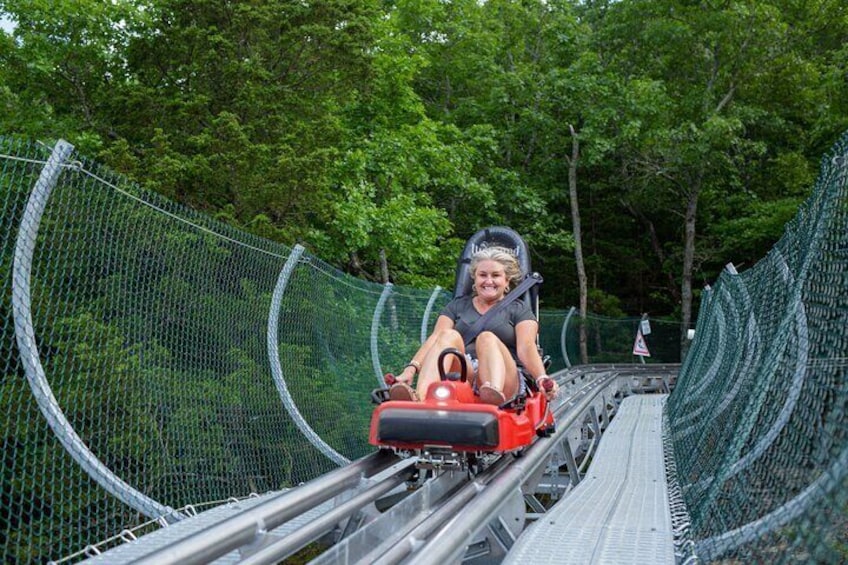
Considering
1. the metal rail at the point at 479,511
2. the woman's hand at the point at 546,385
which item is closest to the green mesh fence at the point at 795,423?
the metal rail at the point at 479,511

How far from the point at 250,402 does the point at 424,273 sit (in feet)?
47.5

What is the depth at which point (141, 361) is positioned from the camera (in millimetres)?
3928

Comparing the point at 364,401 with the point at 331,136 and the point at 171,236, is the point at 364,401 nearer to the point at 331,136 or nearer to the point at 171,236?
the point at 171,236

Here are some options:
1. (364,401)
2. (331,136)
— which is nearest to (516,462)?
(364,401)

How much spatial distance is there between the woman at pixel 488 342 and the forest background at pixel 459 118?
6.83 metres

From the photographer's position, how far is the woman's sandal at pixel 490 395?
165 inches

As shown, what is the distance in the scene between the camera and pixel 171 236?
170 inches

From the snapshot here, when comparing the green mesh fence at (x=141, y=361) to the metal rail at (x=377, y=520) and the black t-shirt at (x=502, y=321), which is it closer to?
the metal rail at (x=377, y=520)

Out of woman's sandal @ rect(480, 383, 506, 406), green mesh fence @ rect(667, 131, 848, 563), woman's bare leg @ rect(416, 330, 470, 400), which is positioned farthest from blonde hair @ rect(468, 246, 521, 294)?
green mesh fence @ rect(667, 131, 848, 563)

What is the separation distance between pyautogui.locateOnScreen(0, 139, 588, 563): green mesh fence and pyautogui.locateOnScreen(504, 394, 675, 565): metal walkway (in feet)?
5.28

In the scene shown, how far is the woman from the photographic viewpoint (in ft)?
14.8

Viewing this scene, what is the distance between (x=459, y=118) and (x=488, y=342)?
21.7 m

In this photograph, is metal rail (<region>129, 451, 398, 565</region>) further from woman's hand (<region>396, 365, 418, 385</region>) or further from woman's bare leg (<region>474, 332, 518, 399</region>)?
woman's bare leg (<region>474, 332, 518, 399</region>)

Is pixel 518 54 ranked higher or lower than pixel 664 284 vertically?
higher
